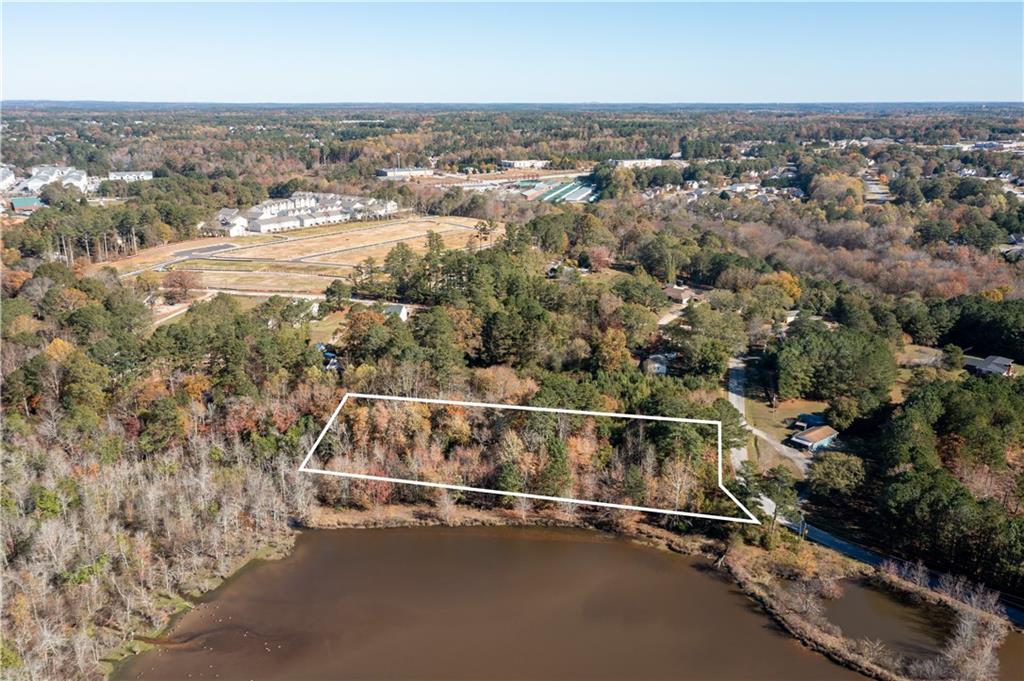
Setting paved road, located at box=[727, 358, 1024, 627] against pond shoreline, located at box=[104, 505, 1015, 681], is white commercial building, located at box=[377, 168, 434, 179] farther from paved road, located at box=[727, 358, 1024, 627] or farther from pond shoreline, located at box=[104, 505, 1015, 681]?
pond shoreline, located at box=[104, 505, 1015, 681]

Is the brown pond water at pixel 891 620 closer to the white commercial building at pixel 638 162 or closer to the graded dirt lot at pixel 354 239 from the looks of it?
the graded dirt lot at pixel 354 239

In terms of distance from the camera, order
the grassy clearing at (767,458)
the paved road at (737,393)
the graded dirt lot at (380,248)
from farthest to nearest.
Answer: the graded dirt lot at (380,248) < the paved road at (737,393) < the grassy clearing at (767,458)

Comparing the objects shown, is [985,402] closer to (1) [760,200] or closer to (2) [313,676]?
(2) [313,676]

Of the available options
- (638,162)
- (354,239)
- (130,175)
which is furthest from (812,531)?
(130,175)

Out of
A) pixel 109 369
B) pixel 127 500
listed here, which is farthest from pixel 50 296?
pixel 127 500

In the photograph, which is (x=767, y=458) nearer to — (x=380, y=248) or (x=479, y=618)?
(x=479, y=618)

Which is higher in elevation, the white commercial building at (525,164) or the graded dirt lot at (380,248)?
the white commercial building at (525,164)

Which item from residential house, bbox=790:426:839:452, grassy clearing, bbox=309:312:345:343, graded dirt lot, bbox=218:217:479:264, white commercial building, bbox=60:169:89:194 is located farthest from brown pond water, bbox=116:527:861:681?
white commercial building, bbox=60:169:89:194

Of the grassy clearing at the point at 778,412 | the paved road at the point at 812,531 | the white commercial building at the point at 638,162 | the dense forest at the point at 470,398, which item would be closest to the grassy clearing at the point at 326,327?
the dense forest at the point at 470,398
